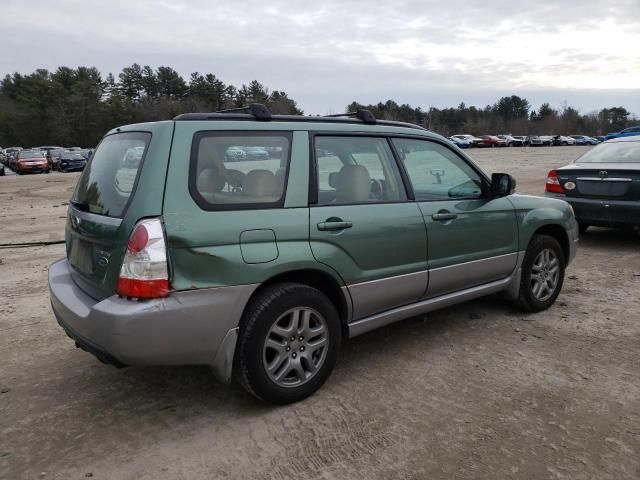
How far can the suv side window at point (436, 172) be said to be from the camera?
3836 mm

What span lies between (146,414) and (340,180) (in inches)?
75.3

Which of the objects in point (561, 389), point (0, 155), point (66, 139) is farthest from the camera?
point (66, 139)

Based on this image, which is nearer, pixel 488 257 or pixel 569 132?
pixel 488 257

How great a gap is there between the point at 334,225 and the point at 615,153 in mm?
6051

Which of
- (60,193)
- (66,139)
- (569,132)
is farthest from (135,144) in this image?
(569,132)

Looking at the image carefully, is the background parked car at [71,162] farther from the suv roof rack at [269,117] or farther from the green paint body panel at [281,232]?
the green paint body panel at [281,232]

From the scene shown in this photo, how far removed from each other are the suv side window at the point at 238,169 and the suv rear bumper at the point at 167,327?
514 mm

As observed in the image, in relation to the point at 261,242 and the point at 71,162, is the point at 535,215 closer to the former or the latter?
the point at 261,242

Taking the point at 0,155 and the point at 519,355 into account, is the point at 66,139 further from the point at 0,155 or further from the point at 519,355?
the point at 519,355

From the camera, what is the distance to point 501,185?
4207 millimetres

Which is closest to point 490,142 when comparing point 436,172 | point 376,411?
point 436,172

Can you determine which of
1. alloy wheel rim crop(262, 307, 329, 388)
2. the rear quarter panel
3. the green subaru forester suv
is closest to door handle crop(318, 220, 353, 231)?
the green subaru forester suv

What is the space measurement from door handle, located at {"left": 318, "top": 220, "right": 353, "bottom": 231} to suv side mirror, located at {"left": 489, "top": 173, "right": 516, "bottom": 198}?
1.59m

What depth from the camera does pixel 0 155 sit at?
43.5 meters
